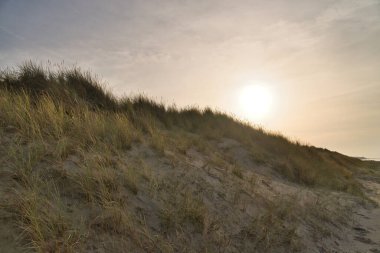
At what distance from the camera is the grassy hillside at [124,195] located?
3.98 metres

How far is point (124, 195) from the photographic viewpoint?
5.02 metres

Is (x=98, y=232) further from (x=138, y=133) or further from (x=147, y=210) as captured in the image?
(x=138, y=133)

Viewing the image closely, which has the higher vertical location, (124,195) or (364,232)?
(124,195)

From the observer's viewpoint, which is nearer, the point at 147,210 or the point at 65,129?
the point at 147,210

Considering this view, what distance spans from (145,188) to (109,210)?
1070 mm

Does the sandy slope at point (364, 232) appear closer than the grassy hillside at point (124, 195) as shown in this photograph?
No

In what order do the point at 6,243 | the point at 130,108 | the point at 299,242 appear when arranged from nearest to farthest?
the point at 6,243 → the point at 299,242 → the point at 130,108

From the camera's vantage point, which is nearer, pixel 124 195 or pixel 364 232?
pixel 124 195

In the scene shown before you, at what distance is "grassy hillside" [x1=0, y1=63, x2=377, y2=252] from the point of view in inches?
157

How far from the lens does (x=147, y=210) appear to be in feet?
16.3

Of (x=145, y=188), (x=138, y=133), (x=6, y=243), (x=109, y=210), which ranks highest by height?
(x=138, y=133)

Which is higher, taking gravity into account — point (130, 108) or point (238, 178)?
point (130, 108)

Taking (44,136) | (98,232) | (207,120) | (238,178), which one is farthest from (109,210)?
(207,120)

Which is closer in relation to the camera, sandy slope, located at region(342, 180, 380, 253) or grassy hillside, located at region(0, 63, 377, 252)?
grassy hillside, located at region(0, 63, 377, 252)
